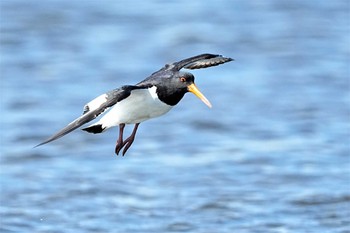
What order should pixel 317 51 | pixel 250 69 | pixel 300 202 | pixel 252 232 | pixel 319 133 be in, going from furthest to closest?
pixel 317 51 < pixel 250 69 < pixel 319 133 < pixel 300 202 < pixel 252 232

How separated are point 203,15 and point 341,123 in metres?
8.14

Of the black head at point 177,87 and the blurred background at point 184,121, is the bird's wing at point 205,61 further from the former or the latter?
the blurred background at point 184,121

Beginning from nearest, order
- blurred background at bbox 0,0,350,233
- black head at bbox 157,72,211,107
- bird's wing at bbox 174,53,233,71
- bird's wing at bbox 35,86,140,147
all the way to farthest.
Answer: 1. bird's wing at bbox 35,86,140,147
2. black head at bbox 157,72,211,107
3. bird's wing at bbox 174,53,233,71
4. blurred background at bbox 0,0,350,233

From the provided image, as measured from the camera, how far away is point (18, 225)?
47.2ft

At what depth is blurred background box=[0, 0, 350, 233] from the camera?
15094 millimetres

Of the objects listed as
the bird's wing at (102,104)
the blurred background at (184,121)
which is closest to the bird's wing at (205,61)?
the bird's wing at (102,104)

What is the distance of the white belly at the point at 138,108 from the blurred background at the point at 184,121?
14.8 ft

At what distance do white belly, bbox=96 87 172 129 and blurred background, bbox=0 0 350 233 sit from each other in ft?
14.8

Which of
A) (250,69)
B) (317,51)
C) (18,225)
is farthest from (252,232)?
(317,51)

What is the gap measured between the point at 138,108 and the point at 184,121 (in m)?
10.1

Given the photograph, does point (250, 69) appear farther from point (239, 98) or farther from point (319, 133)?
point (319, 133)

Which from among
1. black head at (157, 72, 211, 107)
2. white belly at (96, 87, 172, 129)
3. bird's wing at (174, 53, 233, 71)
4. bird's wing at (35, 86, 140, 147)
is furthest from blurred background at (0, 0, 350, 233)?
bird's wing at (35, 86, 140, 147)

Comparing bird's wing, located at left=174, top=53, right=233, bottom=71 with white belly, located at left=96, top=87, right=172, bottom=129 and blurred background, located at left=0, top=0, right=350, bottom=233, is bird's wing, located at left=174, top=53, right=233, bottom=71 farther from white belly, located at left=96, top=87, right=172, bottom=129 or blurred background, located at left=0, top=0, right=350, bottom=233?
blurred background, located at left=0, top=0, right=350, bottom=233

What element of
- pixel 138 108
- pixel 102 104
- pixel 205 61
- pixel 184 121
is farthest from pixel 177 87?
pixel 184 121
